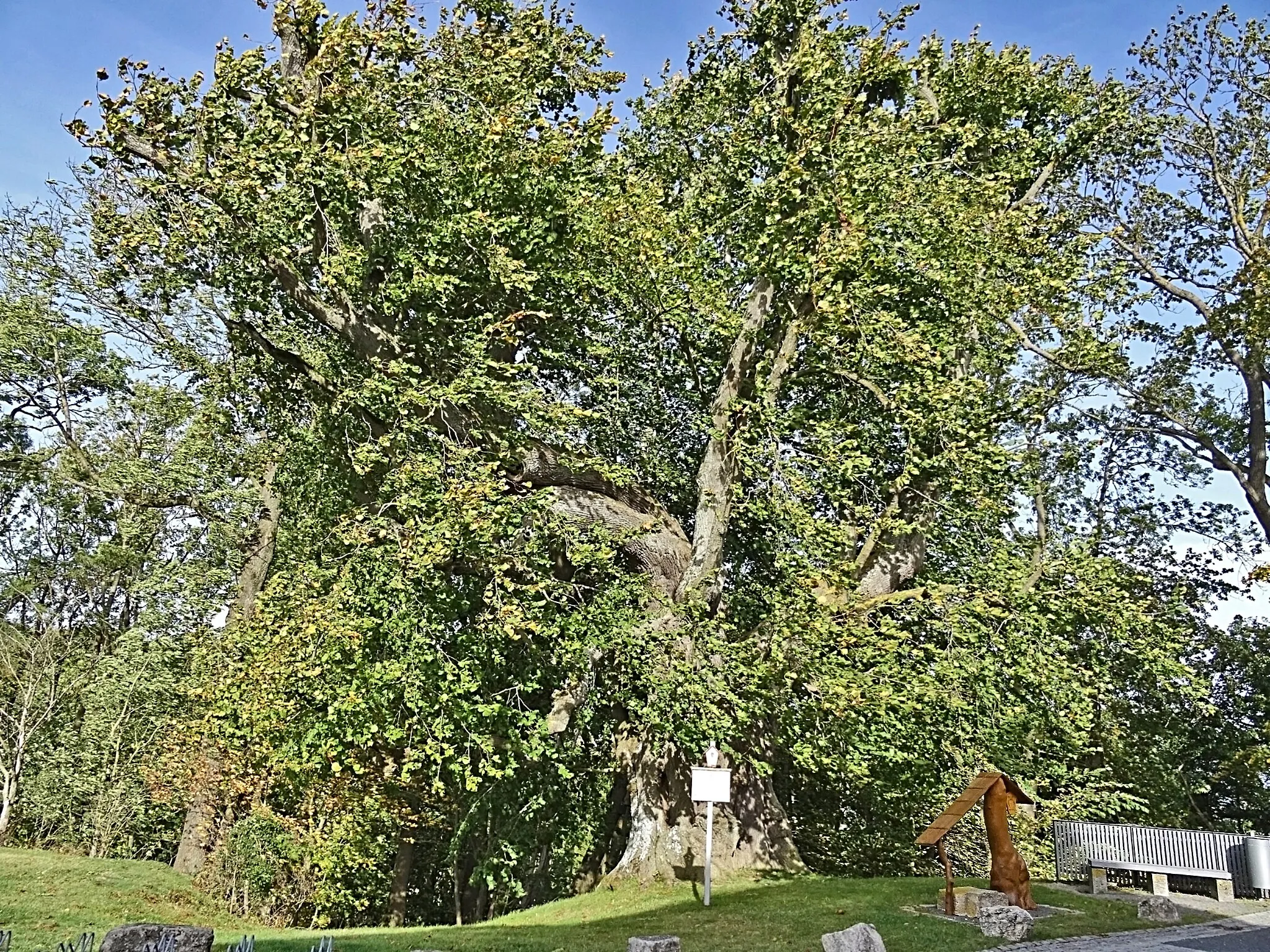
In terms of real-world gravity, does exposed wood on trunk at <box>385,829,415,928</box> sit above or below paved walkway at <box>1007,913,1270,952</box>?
below

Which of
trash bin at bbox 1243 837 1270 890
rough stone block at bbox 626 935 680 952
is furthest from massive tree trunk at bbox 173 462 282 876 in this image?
trash bin at bbox 1243 837 1270 890

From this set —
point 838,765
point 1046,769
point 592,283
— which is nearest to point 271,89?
point 592,283

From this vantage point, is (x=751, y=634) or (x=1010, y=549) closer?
(x=751, y=634)

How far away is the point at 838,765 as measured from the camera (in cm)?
1304

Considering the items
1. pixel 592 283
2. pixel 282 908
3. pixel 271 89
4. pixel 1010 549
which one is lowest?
pixel 282 908

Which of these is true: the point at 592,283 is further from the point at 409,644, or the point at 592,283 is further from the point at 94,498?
the point at 94,498

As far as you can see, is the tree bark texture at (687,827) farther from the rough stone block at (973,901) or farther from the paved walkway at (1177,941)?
the paved walkway at (1177,941)

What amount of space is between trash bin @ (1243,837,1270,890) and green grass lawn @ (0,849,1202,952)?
11.7 ft

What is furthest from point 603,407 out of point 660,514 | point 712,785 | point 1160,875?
point 1160,875

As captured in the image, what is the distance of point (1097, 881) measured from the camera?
14188 mm

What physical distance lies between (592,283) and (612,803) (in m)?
10.5

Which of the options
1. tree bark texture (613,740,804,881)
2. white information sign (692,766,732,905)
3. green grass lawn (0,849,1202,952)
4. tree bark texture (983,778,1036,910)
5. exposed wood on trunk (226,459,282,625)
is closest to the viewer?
green grass lawn (0,849,1202,952)

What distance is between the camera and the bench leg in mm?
14133

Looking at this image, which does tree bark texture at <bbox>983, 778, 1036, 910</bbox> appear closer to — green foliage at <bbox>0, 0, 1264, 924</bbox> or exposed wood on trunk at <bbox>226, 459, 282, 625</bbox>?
green foliage at <bbox>0, 0, 1264, 924</bbox>
